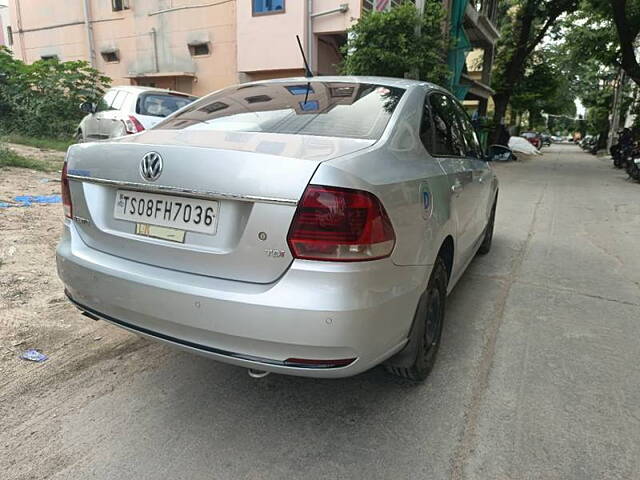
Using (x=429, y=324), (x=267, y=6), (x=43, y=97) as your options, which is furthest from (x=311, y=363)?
(x=267, y=6)

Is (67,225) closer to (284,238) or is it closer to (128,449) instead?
(128,449)

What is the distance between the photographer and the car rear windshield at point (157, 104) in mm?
7945

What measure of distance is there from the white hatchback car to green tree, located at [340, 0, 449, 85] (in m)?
3.71

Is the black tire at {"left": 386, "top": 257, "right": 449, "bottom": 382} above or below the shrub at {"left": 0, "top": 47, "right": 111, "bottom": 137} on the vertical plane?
below

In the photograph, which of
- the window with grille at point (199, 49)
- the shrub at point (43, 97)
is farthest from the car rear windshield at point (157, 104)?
the window with grille at point (199, 49)

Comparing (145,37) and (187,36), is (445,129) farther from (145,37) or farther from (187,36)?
(145,37)

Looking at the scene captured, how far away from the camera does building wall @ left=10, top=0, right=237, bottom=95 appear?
1570 cm

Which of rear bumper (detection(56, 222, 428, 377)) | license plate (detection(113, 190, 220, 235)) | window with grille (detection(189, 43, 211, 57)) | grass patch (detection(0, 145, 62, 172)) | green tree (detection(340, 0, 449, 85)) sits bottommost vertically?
rear bumper (detection(56, 222, 428, 377))

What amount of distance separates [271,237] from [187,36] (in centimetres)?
1667

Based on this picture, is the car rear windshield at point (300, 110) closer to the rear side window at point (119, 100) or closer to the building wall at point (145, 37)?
the rear side window at point (119, 100)

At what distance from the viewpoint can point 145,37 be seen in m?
17.1

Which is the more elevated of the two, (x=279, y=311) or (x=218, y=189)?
(x=218, y=189)

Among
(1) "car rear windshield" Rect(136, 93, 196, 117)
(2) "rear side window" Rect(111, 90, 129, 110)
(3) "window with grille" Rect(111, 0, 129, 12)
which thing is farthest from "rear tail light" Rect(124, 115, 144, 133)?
(3) "window with grille" Rect(111, 0, 129, 12)

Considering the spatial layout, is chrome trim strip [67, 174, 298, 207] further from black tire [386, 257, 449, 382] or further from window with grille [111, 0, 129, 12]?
window with grille [111, 0, 129, 12]
